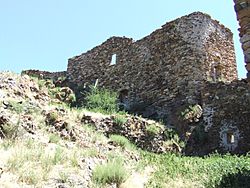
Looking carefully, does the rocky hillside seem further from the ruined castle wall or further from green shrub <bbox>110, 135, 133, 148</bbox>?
the ruined castle wall

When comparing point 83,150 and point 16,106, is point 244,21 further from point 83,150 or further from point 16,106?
point 16,106

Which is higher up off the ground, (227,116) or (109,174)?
(227,116)

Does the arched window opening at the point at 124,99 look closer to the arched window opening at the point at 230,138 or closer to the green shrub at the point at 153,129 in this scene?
the green shrub at the point at 153,129

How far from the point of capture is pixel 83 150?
1035cm

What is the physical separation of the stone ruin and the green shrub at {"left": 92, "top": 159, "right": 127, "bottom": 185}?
620 centimetres

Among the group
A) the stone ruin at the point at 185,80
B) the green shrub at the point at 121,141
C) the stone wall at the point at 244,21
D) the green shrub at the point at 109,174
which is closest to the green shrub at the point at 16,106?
the green shrub at the point at 121,141

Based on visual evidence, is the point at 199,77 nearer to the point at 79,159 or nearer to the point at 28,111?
the point at 28,111

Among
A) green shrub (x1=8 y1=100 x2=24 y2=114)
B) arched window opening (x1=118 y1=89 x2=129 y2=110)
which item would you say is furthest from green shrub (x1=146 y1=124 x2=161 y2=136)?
green shrub (x1=8 y1=100 x2=24 y2=114)

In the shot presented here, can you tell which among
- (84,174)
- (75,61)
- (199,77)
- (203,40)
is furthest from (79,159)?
(75,61)

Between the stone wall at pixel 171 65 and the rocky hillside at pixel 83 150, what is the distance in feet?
8.51

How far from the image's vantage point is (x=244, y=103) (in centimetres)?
1485

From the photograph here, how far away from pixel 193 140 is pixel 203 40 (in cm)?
507

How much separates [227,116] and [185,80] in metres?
2.88

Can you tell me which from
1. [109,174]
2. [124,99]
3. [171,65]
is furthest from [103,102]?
[109,174]
